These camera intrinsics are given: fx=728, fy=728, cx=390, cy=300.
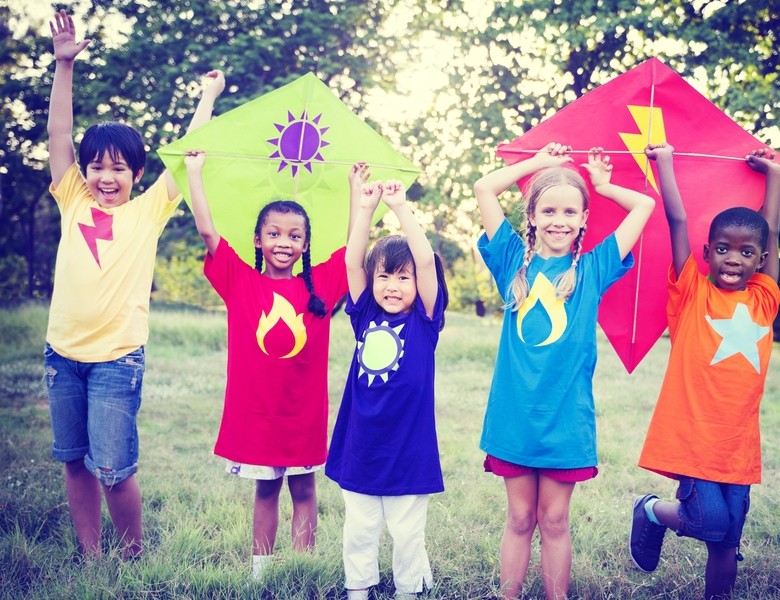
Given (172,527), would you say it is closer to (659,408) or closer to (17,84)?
(659,408)

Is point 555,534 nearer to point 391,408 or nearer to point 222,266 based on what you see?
point 391,408

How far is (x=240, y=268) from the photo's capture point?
3.40m

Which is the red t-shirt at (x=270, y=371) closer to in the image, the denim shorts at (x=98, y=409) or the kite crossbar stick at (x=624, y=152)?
the denim shorts at (x=98, y=409)

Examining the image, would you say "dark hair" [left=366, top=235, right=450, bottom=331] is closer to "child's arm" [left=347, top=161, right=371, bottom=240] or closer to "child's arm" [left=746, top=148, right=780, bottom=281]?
"child's arm" [left=347, top=161, right=371, bottom=240]

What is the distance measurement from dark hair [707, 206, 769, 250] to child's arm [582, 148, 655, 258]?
1.08 ft

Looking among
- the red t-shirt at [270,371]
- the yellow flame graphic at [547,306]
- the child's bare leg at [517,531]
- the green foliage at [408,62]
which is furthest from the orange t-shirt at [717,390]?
the green foliage at [408,62]

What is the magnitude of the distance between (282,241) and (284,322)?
38 centimetres

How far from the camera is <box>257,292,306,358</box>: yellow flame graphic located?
→ 3324 millimetres

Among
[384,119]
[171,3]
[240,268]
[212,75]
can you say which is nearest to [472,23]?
[384,119]

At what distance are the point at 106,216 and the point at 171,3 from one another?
10.2 m

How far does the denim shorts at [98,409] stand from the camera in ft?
10.9

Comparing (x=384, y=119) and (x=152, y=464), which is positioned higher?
(x=384, y=119)

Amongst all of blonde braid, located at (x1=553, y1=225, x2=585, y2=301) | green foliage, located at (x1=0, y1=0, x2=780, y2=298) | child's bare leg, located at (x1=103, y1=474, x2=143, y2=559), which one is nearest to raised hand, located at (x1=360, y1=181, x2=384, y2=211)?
blonde braid, located at (x1=553, y1=225, x2=585, y2=301)

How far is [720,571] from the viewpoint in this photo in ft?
10.7
